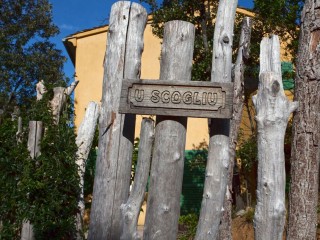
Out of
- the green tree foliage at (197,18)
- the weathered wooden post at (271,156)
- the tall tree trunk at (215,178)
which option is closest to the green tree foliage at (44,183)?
the tall tree trunk at (215,178)

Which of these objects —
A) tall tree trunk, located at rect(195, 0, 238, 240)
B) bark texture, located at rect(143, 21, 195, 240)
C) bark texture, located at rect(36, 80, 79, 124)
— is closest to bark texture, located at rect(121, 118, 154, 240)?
bark texture, located at rect(143, 21, 195, 240)

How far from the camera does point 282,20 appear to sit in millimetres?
12078

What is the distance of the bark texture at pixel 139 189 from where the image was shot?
4117 mm

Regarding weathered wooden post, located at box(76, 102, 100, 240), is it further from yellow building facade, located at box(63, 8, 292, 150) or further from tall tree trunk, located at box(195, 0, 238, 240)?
yellow building facade, located at box(63, 8, 292, 150)

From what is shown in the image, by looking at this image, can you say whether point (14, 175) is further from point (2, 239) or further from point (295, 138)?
point (295, 138)

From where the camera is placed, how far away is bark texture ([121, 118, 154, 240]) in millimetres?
4117

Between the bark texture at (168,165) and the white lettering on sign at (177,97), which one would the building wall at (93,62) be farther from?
the white lettering on sign at (177,97)

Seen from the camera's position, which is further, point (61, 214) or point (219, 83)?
point (61, 214)

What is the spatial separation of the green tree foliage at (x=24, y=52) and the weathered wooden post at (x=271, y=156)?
15.6m

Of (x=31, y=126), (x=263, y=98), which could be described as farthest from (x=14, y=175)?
(x=263, y=98)

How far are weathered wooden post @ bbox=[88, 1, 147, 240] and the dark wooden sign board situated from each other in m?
0.31

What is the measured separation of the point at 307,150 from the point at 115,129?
118 inches

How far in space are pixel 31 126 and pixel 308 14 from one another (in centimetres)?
382

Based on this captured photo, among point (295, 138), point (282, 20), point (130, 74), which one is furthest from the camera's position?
point (282, 20)
